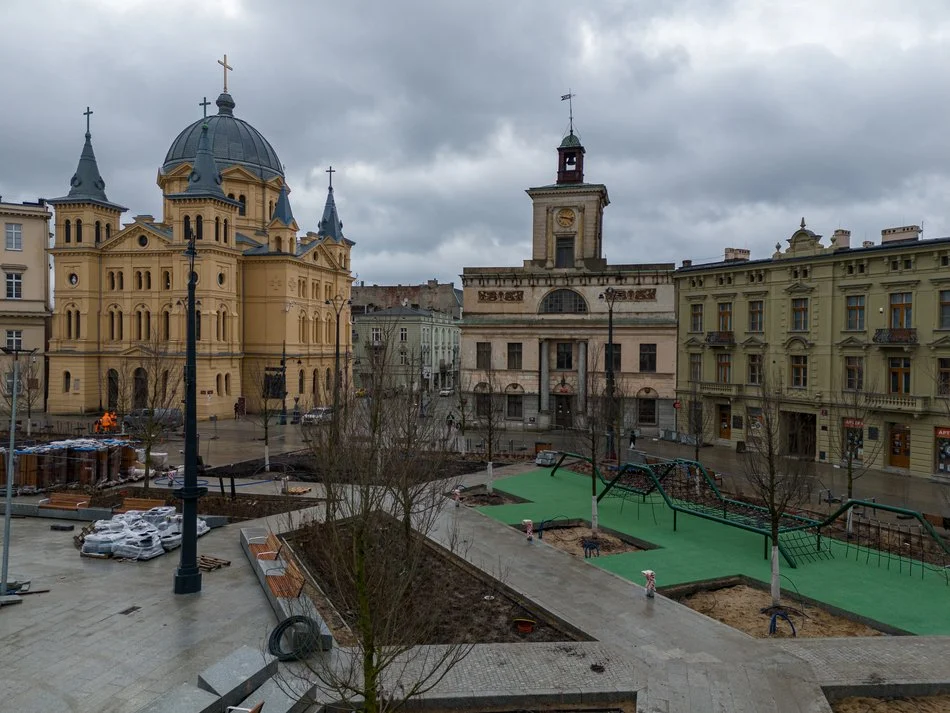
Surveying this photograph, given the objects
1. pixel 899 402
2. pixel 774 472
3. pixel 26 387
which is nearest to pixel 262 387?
pixel 26 387

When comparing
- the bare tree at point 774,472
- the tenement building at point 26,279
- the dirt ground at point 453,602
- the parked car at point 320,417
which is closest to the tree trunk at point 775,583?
the bare tree at point 774,472

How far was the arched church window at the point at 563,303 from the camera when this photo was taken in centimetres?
4703

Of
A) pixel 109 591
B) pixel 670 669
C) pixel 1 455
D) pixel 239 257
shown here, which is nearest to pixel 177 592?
pixel 109 591

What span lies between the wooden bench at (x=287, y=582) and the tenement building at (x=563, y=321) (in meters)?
30.8

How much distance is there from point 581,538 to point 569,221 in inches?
1237

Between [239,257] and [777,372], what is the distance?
136 ft

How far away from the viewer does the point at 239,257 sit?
185 feet

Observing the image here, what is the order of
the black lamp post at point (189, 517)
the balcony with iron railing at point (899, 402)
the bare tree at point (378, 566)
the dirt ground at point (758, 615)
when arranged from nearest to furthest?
the bare tree at point (378, 566)
the dirt ground at point (758, 615)
the black lamp post at point (189, 517)
the balcony with iron railing at point (899, 402)

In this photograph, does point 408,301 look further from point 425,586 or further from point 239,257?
point 425,586

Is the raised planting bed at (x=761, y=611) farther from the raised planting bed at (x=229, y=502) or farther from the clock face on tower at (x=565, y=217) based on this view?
the clock face on tower at (x=565, y=217)

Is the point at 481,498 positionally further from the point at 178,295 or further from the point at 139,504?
the point at 178,295

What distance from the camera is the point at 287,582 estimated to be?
14.5 metres

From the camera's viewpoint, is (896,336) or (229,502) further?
(896,336)

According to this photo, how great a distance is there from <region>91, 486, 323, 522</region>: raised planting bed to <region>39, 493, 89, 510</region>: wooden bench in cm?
87
